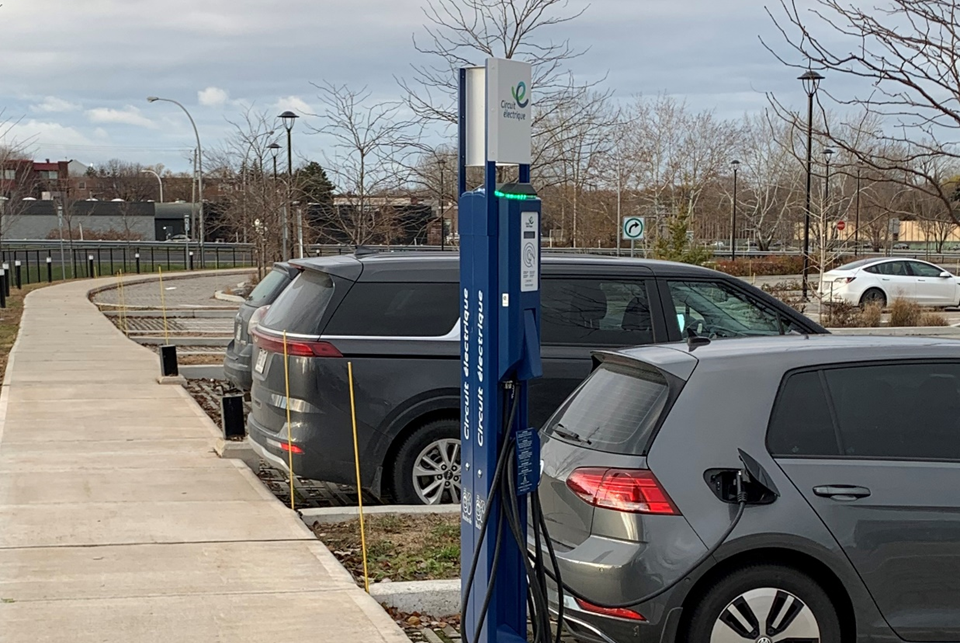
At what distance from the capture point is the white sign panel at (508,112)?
3.64 metres

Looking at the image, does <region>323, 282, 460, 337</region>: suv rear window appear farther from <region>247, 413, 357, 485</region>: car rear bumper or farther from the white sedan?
the white sedan

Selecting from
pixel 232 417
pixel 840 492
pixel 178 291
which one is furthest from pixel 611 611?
pixel 178 291

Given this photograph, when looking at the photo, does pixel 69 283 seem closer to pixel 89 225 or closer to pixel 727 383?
pixel 727 383

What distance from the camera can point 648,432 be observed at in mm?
4320

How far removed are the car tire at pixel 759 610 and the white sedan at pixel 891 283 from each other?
23294 millimetres

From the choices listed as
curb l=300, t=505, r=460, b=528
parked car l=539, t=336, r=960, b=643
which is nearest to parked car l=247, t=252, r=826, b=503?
curb l=300, t=505, r=460, b=528

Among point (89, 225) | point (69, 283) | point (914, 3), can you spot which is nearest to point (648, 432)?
point (914, 3)

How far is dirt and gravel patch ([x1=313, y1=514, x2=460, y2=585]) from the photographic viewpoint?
20.2 feet

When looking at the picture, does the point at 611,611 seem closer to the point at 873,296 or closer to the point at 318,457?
the point at 318,457

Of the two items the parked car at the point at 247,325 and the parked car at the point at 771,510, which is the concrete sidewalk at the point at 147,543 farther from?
the parked car at the point at 771,510

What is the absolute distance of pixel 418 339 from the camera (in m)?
7.22

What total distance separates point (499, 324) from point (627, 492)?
103cm

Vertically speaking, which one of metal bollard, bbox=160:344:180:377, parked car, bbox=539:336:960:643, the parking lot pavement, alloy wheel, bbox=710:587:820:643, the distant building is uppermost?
the distant building

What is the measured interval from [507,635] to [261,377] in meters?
4.32
